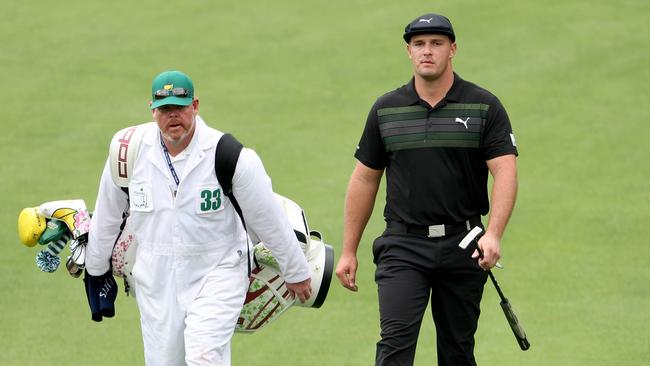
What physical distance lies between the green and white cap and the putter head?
1.75 metres

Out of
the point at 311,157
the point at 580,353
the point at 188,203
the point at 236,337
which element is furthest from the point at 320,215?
the point at 188,203

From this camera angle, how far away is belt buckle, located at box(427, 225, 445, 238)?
837cm

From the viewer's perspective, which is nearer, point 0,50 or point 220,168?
point 220,168

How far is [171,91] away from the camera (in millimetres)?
7934

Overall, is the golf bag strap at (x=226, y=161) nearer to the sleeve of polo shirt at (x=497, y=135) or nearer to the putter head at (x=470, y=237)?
the putter head at (x=470, y=237)

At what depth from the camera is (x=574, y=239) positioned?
13383mm

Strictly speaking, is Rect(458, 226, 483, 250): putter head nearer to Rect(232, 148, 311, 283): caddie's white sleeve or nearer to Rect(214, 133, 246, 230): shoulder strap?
Rect(232, 148, 311, 283): caddie's white sleeve

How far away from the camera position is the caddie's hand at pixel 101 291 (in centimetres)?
856

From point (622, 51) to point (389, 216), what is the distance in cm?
1016

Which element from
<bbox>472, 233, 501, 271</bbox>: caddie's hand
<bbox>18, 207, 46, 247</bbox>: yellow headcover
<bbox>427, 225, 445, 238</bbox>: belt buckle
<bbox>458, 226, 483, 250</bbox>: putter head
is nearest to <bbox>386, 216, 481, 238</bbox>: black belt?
<bbox>427, 225, 445, 238</bbox>: belt buckle

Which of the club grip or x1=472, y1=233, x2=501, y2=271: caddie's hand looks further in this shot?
the club grip

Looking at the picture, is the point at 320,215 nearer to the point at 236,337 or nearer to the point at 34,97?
the point at 236,337

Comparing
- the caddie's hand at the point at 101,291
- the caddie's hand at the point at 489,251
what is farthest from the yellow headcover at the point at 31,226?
the caddie's hand at the point at 489,251

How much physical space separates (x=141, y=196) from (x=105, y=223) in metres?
0.35
